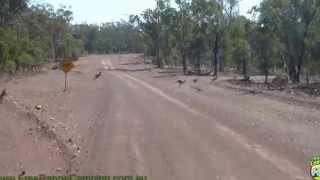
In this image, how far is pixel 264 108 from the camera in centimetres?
2439

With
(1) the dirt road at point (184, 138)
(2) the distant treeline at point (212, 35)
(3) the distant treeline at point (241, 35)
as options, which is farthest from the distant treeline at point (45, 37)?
(1) the dirt road at point (184, 138)

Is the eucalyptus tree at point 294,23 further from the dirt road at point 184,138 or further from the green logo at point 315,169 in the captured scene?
the green logo at point 315,169

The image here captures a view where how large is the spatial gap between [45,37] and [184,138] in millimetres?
86744

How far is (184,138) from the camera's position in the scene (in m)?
15.7

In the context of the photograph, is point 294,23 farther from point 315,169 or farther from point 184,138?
point 315,169

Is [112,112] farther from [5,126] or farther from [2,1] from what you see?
[2,1]

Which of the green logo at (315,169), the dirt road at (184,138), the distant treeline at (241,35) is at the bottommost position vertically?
the dirt road at (184,138)

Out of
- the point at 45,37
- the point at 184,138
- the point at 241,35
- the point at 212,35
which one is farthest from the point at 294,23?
the point at 45,37

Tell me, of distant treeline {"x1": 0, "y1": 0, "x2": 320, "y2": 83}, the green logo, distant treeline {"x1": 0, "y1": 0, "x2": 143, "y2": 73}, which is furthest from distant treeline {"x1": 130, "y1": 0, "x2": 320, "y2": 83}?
the green logo

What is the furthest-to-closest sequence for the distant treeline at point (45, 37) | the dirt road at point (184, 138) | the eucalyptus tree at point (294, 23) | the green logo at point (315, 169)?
the distant treeline at point (45, 37), the eucalyptus tree at point (294, 23), the dirt road at point (184, 138), the green logo at point (315, 169)

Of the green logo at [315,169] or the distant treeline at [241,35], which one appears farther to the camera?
the distant treeline at [241,35]

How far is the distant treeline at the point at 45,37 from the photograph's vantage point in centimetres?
5224

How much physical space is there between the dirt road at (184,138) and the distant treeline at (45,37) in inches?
1031

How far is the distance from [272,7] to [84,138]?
31963 millimetres
